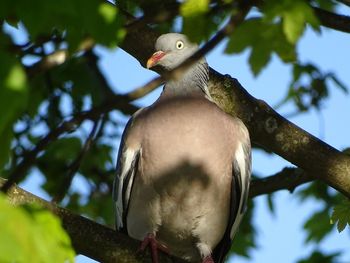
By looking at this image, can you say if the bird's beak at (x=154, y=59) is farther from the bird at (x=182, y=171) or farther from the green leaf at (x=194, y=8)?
the green leaf at (x=194, y=8)

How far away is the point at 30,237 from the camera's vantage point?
2301mm

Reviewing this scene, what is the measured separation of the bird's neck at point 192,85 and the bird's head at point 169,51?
108mm

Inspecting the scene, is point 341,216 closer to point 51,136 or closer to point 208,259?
point 208,259

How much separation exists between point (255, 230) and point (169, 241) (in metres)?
2.48

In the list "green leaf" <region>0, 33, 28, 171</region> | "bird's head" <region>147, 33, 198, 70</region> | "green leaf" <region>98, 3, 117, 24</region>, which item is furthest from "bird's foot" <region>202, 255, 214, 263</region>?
"green leaf" <region>0, 33, 28, 171</region>

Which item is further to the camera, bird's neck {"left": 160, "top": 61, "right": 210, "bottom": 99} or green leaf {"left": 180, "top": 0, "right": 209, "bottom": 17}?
bird's neck {"left": 160, "top": 61, "right": 210, "bottom": 99}

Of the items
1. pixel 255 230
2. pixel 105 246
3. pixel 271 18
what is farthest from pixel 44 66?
pixel 255 230

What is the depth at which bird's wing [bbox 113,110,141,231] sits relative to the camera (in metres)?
5.34

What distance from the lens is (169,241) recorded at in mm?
5602

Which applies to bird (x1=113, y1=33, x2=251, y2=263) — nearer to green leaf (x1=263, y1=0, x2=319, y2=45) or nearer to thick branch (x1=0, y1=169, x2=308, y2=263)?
thick branch (x1=0, y1=169, x2=308, y2=263)

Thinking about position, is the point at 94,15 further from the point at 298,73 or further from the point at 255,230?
the point at 255,230

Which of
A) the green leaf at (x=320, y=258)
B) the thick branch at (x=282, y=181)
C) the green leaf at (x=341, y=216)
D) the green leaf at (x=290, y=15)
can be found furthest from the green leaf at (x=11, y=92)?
the green leaf at (x=320, y=258)

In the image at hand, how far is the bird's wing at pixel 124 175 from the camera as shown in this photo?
5.34 meters

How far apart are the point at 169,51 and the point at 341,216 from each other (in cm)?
166
